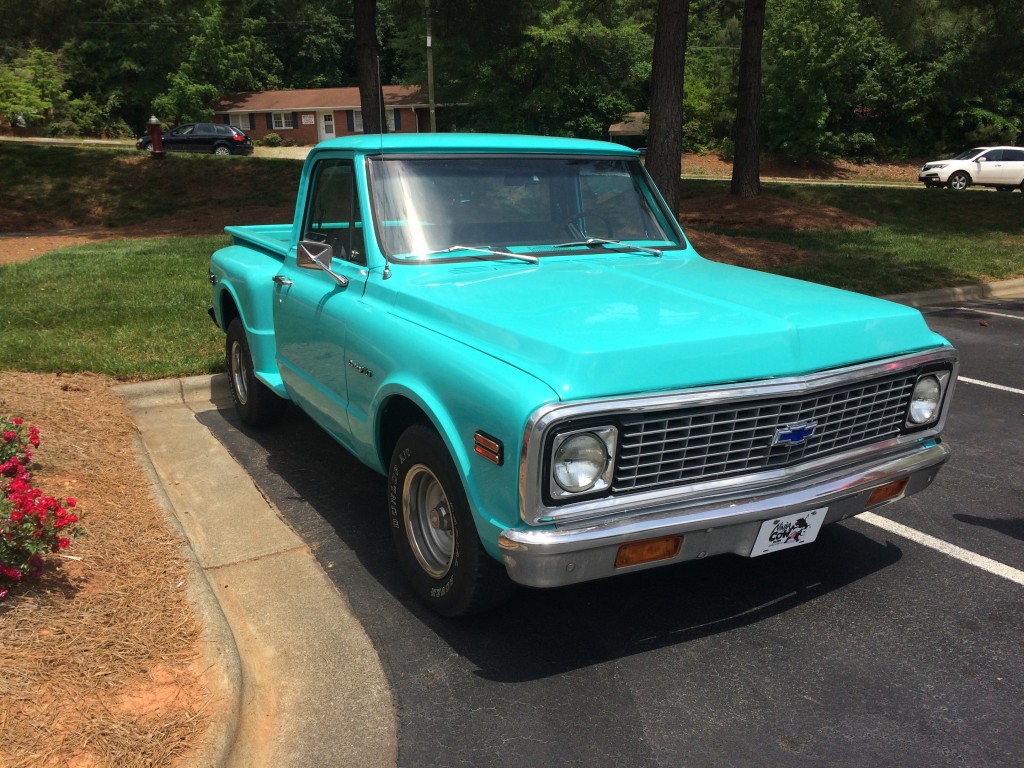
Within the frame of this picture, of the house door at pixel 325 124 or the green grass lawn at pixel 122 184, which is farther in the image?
the house door at pixel 325 124

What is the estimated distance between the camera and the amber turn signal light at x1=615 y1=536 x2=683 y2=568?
3096mm

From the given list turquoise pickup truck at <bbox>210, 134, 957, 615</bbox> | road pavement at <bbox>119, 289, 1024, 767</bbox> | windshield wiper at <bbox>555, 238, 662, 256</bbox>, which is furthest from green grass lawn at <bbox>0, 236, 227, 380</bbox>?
windshield wiper at <bbox>555, 238, 662, 256</bbox>

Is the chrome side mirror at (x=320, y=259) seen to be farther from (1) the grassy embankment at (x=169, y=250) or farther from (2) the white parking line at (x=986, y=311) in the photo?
(2) the white parking line at (x=986, y=311)

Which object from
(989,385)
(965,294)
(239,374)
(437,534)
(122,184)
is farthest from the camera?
(122,184)

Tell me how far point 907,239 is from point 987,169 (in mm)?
20445

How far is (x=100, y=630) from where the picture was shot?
3.41 meters

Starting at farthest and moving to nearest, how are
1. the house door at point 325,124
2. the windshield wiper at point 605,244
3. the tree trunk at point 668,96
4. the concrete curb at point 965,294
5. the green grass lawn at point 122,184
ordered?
the house door at point 325,124
the green grass lawn at point 122,184
the tree trunk at point 668,96
the concrete curb at point 965,294
the windshield wiper at point 605,244

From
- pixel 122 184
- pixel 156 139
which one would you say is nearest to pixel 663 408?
pixel 122 184

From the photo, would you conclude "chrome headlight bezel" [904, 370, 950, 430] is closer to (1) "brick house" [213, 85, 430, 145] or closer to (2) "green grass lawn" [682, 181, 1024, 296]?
(2) "green grass lawn" [682, 181, 1024, 296]

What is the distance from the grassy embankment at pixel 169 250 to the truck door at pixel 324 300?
255cm

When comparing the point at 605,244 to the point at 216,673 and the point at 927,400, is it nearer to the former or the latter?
the point at 927,400

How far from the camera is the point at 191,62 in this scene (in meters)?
52.7

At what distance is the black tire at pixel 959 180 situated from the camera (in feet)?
104

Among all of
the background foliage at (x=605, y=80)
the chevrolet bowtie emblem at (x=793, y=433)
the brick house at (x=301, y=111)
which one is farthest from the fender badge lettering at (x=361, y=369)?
the brick house at (x=301, y=111)
